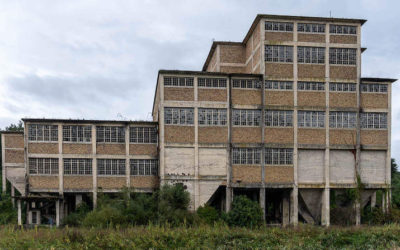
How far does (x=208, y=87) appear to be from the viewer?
32438 mm

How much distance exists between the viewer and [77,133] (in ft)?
107

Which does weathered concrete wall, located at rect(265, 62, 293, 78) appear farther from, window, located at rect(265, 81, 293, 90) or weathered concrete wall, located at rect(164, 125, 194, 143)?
weathered concrete wall, located at rect(164, 125, 194, 143)

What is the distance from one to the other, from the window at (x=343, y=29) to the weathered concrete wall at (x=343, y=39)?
35 cm

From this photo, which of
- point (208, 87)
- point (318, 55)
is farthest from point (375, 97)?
point (208, 87)

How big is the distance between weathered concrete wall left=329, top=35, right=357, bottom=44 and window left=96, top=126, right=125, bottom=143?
1859 cm

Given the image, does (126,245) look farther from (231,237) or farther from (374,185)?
(374,185)

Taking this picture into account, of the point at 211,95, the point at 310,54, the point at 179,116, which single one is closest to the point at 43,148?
the point at 179,116

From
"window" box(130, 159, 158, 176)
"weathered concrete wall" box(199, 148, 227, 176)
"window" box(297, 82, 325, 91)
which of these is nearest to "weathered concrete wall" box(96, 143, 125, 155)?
"window" box(130, 159, 158, 176)

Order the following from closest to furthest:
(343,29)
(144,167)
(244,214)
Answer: (244,214) → (144,167) → (343,29)

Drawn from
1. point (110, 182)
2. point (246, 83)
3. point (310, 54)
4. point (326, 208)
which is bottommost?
point (326, 208)

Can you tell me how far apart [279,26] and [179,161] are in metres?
13.6

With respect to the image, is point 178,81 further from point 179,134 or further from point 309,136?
point 309,136

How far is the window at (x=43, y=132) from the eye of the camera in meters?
32.0

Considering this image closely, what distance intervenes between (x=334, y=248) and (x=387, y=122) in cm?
1658
